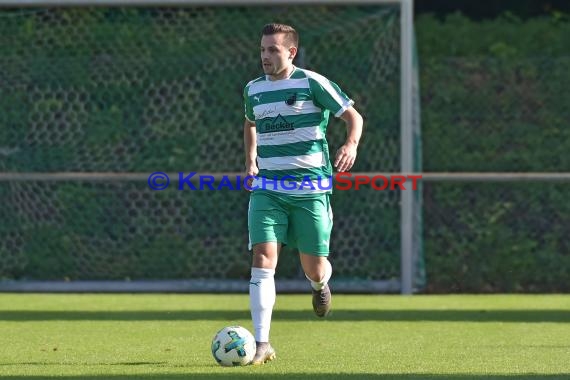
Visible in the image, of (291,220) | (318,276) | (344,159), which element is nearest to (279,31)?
(344,159)

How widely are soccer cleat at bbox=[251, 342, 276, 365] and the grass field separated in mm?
54

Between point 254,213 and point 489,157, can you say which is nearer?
point 254,213

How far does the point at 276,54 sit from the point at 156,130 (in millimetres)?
5991

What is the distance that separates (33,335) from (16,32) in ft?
16.2

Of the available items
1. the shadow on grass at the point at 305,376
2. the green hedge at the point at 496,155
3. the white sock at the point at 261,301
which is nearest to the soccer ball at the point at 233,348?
the white sock at the point at 261,301

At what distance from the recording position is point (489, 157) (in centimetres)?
1303

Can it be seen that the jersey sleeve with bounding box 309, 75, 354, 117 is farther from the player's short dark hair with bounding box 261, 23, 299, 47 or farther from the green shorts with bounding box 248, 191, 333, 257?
the green shorts with bounding box 248, 191, 333, 257

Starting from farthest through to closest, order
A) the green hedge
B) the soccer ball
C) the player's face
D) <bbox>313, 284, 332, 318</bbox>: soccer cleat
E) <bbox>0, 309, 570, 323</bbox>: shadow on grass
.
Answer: the green hedge, <bbox>0, 309, 570, 323</bbox>: shadow on grass, <bbox>313, 284, 332, 318</bbox>: soccer cleat, the player's face, the soccer ball

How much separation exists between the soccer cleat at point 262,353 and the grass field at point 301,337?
2.1 inches

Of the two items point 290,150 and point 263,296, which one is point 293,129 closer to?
point 290,150

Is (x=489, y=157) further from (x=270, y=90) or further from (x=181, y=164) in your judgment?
(x=270, y=90)

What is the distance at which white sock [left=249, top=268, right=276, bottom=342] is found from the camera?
6.75m

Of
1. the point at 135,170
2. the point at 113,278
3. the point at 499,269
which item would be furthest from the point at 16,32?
the point at 499,269

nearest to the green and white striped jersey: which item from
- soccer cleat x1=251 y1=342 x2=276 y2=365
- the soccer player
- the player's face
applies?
the soccer player
